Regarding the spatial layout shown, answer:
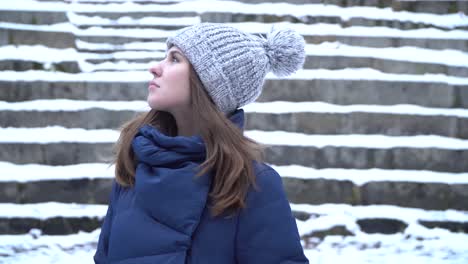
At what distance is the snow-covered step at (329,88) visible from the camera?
4.91 m

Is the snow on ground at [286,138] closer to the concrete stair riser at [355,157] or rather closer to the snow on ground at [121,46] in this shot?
the concrete stair riser at [355,157]

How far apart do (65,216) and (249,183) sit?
9.81 ft

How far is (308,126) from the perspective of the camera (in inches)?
187

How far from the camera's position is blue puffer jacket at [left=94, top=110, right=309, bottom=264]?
1.49 meters

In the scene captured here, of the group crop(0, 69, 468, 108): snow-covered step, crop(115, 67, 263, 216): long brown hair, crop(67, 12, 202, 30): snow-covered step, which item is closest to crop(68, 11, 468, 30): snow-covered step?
crop(67, 12, 202, 30): snow-covered step

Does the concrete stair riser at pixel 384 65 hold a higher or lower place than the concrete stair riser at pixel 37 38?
lower

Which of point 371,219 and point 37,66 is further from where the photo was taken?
point 37,66

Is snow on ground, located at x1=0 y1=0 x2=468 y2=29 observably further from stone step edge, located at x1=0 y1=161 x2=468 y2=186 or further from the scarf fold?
the scarf fold

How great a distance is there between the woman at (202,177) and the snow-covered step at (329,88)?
319 cm

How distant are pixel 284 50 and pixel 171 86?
475mm

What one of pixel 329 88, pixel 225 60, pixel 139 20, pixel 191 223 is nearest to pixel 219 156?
pixel 191 223

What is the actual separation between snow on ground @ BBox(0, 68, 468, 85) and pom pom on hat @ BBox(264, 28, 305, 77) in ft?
10.0

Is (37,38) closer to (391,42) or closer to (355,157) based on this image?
(355,157)

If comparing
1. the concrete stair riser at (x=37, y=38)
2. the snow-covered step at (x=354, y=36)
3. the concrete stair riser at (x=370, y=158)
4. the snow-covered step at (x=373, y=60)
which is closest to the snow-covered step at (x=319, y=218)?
the concrete stair riser at (x=370, y=158)
